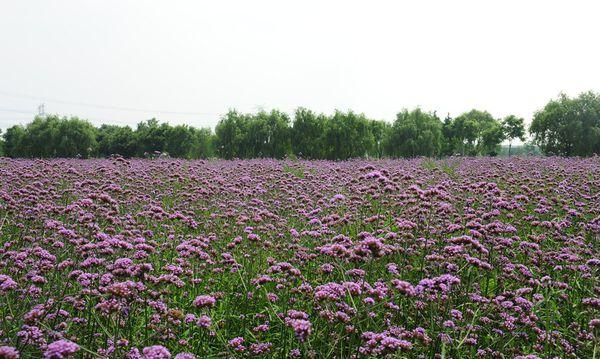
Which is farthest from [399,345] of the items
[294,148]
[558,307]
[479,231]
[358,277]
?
[294,148]

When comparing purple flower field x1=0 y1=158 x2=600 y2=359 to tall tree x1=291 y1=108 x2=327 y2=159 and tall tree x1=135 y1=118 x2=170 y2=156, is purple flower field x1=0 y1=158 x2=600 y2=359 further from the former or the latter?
tall tree x1=135 y1=118 x2=170 y2=156

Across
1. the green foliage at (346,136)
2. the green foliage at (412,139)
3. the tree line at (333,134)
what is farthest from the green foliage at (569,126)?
the green foliage at (346,136)

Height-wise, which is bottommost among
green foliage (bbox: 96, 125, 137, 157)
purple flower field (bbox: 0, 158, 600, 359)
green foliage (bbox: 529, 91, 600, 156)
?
purple flower field (bbox: 0, 158, 600, 359)

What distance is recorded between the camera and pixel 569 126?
60.2 metres

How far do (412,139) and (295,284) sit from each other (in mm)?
63616

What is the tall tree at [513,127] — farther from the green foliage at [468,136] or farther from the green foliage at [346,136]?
the green foliage at [346,136]

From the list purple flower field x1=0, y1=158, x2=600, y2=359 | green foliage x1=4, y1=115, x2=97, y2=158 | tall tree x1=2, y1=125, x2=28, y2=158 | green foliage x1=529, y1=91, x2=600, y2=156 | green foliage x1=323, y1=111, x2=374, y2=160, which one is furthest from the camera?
tall tree x1=2, y1=125, x2=28, y2=158

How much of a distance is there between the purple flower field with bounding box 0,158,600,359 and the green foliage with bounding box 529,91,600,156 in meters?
57.7

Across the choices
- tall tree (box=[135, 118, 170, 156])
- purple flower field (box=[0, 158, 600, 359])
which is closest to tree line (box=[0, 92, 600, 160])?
tall tree (box=[135, 118, 170, 156])

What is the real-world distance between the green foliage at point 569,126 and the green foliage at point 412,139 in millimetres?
13986

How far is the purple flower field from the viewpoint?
371 centimetres

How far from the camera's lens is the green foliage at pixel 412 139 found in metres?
66.6

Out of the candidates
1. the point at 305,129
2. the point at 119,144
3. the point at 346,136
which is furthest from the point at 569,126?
the point at 119,144

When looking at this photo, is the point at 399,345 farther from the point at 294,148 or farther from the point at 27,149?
the point at 27,149
